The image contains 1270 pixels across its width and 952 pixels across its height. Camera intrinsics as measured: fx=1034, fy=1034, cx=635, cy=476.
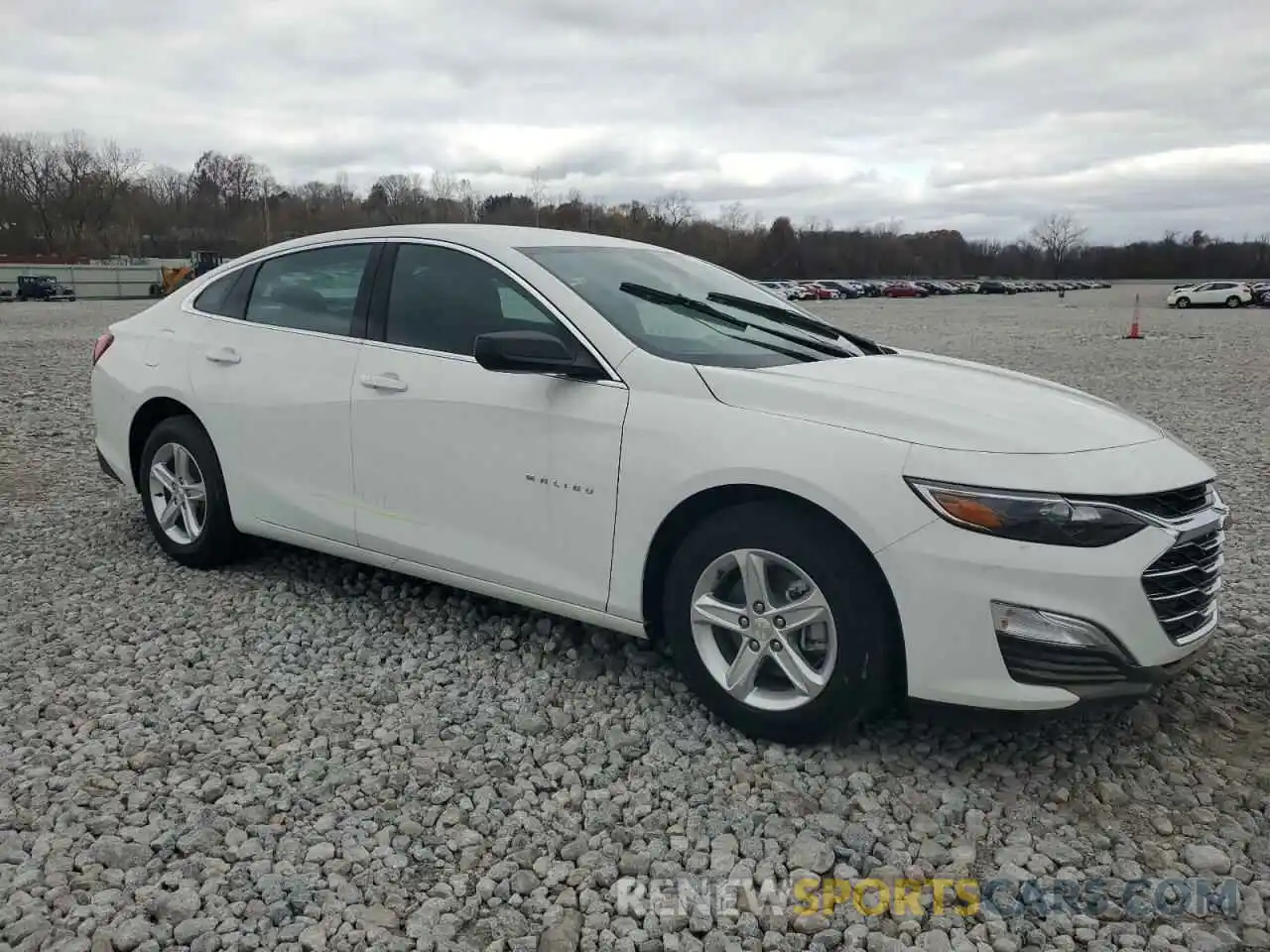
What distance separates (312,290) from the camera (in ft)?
15.2

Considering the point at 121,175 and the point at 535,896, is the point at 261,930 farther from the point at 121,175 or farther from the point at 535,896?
the point at 121,175

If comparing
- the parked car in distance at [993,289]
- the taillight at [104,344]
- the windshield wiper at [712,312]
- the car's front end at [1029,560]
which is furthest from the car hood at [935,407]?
the parked car in distance at [993,289]

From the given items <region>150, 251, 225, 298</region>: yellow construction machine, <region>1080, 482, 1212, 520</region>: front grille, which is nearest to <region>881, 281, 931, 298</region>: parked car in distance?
<region>150, 251, 225, 298</region>: yellow construction machine

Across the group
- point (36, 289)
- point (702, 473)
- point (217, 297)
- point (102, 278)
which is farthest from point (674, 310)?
point (102, 278)

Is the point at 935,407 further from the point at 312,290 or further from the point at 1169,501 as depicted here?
the point at 312,290

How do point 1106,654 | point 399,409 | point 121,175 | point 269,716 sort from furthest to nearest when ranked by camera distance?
point 121,175 → point 399,409 → point 269,716 → point 1106,654

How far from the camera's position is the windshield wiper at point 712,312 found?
4.07 meters

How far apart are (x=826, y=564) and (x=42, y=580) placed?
4.00m

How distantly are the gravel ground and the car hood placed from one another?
33.8 inches

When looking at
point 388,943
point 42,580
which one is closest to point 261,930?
point 388,943

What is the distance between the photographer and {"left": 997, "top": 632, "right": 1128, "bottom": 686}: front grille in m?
2.92

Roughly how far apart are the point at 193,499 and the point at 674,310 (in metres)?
2.62

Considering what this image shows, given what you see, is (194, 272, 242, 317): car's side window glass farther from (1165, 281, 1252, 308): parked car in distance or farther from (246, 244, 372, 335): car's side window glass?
(1165, 281, 1252, 308): parked car in distance

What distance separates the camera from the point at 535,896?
2.67m
